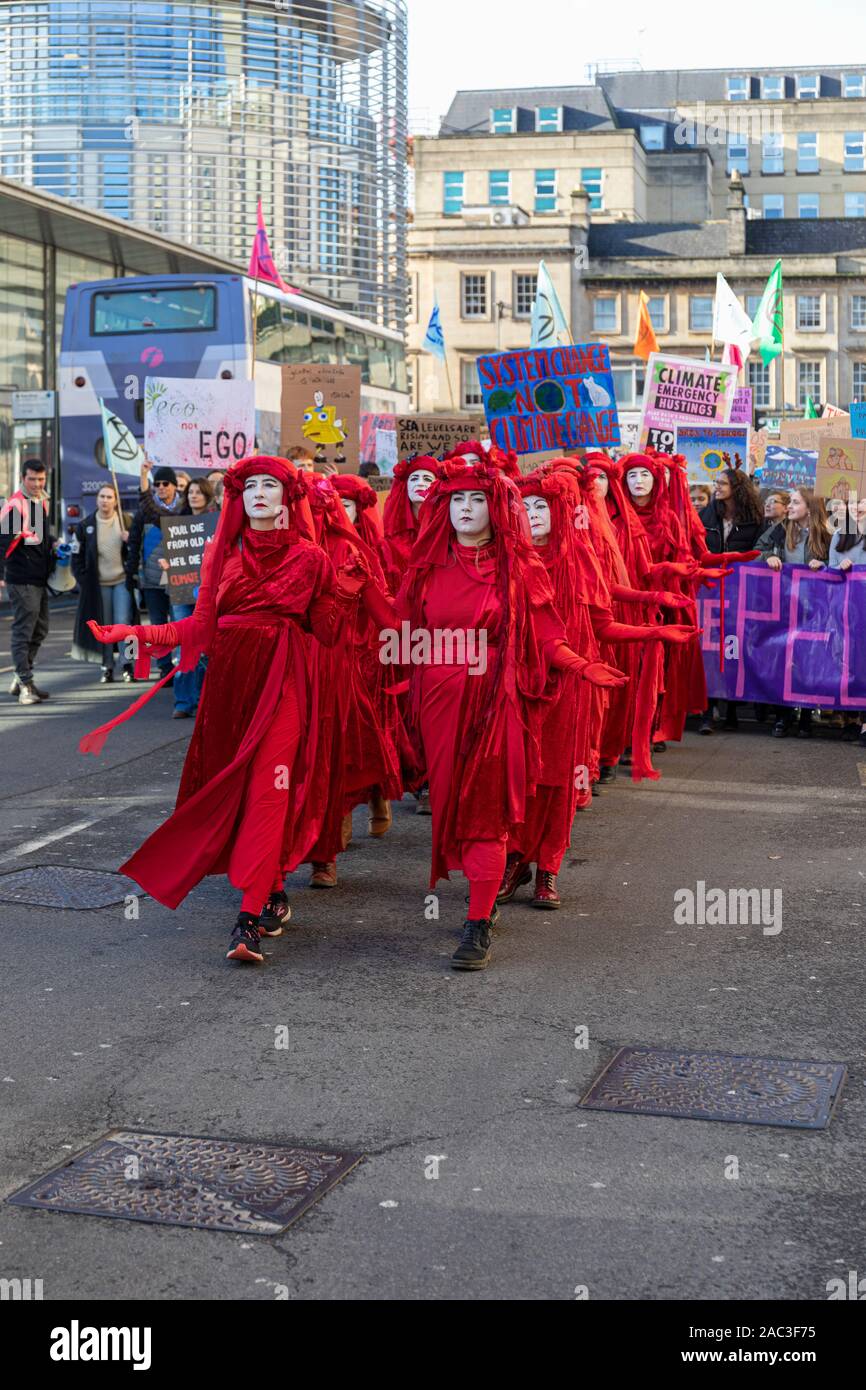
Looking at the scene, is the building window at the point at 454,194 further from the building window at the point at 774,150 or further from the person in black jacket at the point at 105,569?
the person in black jacket at the point at 105,569

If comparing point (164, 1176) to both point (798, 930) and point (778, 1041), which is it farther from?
point (798, 930)

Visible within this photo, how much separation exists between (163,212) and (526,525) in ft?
167

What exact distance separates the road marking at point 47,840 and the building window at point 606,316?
73.8 metres

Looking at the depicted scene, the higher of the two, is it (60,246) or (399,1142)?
(60,246)

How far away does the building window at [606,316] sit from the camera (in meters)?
80.5

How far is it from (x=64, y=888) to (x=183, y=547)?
6382 millimetres

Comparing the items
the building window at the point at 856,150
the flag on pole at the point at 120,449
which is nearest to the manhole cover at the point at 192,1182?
the flag on pole at the point at 120,449

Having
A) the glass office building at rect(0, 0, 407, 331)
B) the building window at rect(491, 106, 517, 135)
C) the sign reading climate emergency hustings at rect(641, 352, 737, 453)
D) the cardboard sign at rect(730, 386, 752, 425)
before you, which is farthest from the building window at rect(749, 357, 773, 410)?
the sign reading climate emergency hustings at rect(641, 352, 737, 453)

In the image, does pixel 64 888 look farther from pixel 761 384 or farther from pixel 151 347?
pixel 761 384

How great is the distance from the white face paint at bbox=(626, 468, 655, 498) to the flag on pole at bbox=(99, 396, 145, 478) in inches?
355

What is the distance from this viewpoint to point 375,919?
24.1 feet

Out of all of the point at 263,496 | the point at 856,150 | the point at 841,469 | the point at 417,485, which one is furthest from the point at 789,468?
the point at 856,150

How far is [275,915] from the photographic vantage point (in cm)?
713

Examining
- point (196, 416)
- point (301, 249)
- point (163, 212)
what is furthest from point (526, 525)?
point (163, 212)
